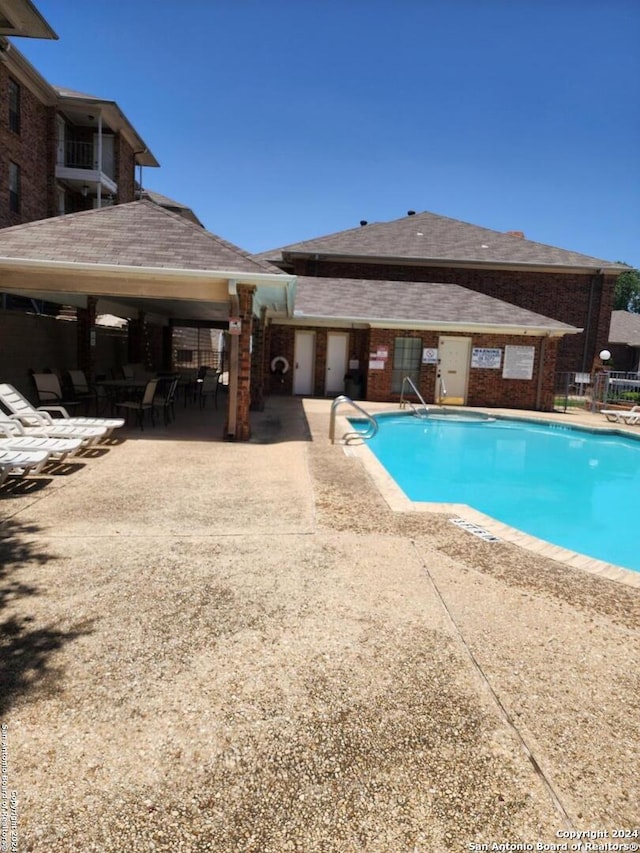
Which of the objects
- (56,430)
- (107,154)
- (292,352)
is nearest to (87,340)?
(56,430)

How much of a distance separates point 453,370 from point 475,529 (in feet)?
47.4

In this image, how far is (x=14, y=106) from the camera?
64.8 ft

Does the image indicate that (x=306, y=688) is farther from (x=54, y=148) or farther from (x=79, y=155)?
(x=79, y=155)

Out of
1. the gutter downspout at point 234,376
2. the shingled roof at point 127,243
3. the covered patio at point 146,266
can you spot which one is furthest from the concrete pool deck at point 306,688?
the shingled roof at point 127,243

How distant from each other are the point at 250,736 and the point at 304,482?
4647 mm

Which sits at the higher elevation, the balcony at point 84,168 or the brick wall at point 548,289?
the balcony at point 84,168

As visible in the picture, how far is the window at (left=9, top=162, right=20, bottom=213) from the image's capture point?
19.8 meters

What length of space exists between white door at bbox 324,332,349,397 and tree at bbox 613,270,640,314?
211 ft

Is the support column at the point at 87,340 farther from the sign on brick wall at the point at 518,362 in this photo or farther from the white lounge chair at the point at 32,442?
the sign on brick wall at the point at 518,362

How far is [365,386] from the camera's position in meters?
19.2

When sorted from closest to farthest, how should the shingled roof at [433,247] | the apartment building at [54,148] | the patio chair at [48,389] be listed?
the patio chair at [48,389], the apartment building at [54,148], the shingled roof at [433,247]

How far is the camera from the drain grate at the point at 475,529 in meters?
5.18

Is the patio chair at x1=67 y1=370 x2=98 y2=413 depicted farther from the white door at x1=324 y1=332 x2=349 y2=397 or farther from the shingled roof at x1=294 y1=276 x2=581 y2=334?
the white door at x1=324 y1=332 x2=349 y2=397

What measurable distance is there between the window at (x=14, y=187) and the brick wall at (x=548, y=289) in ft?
36.4
